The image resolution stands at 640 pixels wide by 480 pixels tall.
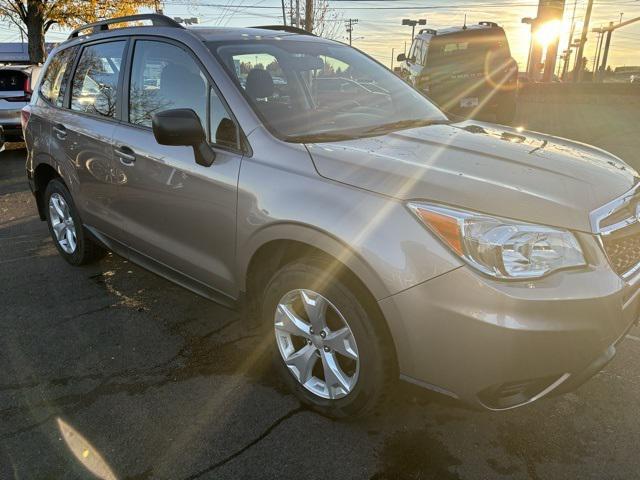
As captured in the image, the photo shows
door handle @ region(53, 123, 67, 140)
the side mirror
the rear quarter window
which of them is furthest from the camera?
the rear quarter window

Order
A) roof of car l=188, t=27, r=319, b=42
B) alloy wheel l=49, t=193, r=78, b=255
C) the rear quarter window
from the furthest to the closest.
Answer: the rear quarter window
alloy wheel l=49, t=193, r=78, b=255
roof of car l=188, t=27, r=319, b=42

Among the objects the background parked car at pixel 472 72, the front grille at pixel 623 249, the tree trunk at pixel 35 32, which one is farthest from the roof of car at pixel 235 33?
the tree trunk at pixel 35 32

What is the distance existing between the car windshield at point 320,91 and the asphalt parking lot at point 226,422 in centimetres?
139

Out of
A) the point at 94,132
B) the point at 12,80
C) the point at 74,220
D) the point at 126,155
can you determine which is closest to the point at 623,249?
the point at 126,155

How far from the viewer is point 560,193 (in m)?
2.11

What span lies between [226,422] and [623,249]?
1.94m

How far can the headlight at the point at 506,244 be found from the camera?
6.38ft

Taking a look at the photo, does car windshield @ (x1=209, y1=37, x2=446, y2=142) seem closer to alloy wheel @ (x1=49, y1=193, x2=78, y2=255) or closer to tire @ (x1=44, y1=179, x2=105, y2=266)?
tire @ (x1=44, y1=179, x2=105, y2=266)

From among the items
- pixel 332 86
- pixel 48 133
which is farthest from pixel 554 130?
pixel 48 133

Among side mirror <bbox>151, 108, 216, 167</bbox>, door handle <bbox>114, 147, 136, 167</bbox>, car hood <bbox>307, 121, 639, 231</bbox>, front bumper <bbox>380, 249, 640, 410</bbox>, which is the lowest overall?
front bumper <bbox>380, 249, 640, 410</bbox>

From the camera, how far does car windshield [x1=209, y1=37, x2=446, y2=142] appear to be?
279cm

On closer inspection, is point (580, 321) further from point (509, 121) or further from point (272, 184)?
point (509, 121)

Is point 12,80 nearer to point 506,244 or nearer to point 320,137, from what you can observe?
point 320,137

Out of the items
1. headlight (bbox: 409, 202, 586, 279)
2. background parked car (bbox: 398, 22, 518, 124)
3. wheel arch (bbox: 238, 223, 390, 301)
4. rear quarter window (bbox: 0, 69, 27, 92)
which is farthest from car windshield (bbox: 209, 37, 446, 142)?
rear quarter window (bbox: 0, 69, 27, 92)
